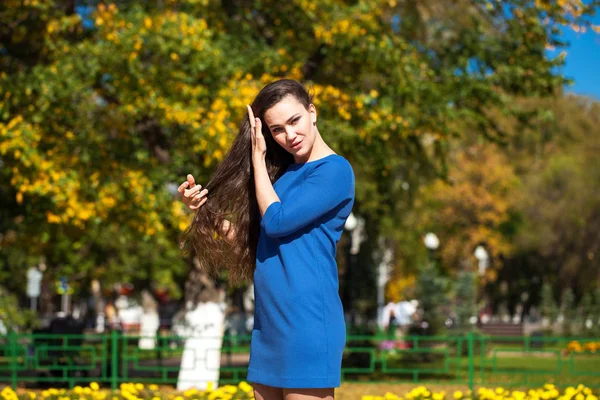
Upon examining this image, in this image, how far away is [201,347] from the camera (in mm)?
13625

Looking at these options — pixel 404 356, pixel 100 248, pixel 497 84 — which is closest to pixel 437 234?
pixel 100 248

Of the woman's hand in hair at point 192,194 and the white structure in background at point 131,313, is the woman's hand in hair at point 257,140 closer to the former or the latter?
the woman's hand in hair at point 192,194

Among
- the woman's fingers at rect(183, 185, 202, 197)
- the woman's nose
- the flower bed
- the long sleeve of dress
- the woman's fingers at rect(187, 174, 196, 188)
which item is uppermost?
the woman's nose

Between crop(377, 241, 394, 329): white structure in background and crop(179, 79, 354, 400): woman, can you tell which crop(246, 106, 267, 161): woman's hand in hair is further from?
crop(377, 241, 394, 329): white structure in background

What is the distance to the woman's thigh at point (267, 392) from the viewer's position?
3055 mm

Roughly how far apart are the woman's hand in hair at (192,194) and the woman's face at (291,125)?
365 mm

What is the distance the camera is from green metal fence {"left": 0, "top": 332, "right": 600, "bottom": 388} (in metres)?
12.9

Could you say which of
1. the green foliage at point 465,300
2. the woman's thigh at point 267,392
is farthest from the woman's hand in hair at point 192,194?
the green foliage at point 465,300

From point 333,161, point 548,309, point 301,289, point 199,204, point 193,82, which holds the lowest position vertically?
point 301,289

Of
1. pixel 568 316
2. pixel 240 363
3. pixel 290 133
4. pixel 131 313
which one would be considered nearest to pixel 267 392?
pixel 290 133

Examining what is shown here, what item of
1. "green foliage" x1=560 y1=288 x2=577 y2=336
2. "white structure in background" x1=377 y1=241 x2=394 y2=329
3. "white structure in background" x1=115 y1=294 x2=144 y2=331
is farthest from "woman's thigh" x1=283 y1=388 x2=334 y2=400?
"white structure in background" x1=115 y1=294 x2=144 y2=331

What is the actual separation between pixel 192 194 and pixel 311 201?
0.56 metres

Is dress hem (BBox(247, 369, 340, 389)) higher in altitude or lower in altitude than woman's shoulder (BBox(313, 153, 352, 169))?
lower

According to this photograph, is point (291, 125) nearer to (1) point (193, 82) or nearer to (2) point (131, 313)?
(1) point (193, 82)
